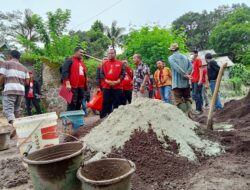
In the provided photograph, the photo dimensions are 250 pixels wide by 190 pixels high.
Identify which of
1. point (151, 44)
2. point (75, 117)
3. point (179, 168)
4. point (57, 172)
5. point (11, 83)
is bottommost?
point (179, 168)

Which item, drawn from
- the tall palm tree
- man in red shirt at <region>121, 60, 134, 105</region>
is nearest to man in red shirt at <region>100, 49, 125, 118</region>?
man in red shirt at <region>121, 60, 134, 105</region>

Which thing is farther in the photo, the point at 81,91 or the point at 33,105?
the point at 33,105

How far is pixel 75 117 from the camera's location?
505 centimetres

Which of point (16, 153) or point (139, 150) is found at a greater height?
point (139, 150)

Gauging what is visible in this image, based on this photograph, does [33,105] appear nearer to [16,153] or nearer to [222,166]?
[16,153]

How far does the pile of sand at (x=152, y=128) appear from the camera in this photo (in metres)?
3.74

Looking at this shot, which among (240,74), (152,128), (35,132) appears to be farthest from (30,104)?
(240,74)

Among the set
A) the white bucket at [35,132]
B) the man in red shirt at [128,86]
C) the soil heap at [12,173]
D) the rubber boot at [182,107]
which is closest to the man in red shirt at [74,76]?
the man in red shirt at [128,86]

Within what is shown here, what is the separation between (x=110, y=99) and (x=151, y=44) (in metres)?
6.29

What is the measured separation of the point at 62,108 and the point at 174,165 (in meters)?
8.99

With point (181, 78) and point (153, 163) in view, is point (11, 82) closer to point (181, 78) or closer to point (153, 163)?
point (181, 78)

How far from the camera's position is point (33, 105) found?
11.6 metres

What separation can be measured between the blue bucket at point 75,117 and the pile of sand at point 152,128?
2.38 feet

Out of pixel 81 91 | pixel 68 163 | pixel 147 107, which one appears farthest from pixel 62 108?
pixel 68 163
